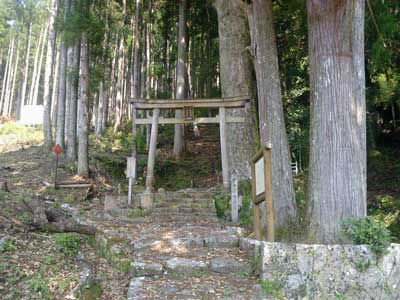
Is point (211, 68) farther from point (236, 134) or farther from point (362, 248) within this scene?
point (362, 248)

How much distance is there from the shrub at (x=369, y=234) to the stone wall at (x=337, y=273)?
0.24 feet

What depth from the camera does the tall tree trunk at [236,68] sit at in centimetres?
917

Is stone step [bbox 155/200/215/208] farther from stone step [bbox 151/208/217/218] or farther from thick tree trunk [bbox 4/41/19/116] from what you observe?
thick tree trunk [bbox 4/41/19/116]

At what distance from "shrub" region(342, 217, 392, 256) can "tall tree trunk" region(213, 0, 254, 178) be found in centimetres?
473

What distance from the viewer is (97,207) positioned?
863 centimetres

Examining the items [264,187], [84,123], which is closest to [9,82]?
[84,123]

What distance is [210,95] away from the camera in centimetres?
1734

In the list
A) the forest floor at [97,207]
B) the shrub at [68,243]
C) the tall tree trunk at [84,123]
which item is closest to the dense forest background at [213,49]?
the tall tree trunk at [84,123]

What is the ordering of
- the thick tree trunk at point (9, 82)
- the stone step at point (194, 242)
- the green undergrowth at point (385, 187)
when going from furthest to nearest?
1. the thick tree trunk at point (9, 82)
2. the green undergrowth at point (385, 187)
3. the stone step at point (194, 242)

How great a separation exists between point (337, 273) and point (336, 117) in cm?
176

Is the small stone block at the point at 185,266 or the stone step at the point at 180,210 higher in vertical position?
the stone step at the point at 180,210

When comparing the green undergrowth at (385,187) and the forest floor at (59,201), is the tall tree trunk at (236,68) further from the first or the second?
the green undergrowth at (385,187)

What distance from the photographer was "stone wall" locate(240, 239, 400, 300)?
4281 mm

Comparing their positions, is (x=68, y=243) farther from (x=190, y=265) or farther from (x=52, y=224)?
(x=190, y=265)
